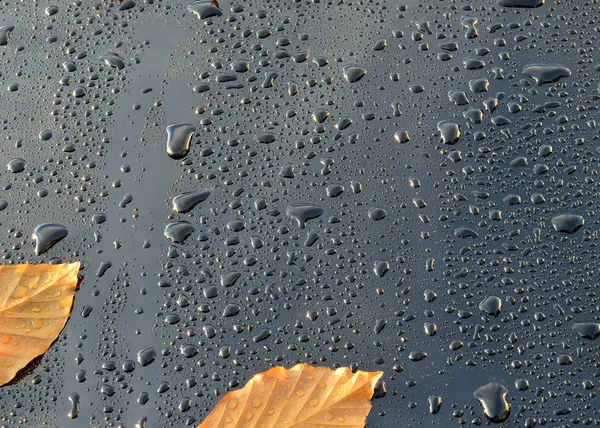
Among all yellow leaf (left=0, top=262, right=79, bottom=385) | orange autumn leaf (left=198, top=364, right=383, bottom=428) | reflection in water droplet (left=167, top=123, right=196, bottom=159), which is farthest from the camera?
reflection in water droplet (left=167, top=123, right=196, bottom=159)

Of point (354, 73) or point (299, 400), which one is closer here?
point (299, 400)

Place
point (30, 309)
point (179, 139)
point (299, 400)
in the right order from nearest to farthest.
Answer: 1. point (299, 400)
2. point (30, 309)
3. point (179, 139)

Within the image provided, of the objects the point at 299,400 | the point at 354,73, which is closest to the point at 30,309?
the point at 299,400

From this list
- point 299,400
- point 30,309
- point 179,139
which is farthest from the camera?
point 179,139

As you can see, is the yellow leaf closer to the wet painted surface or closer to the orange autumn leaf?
the wet painted surface

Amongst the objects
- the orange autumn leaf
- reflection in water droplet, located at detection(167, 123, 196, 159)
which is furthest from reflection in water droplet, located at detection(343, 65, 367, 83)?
the orange autumn leaf

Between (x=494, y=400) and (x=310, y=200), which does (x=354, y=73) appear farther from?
(x=494, y=400)

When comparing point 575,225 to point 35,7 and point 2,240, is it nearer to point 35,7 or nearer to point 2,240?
point 2,240
